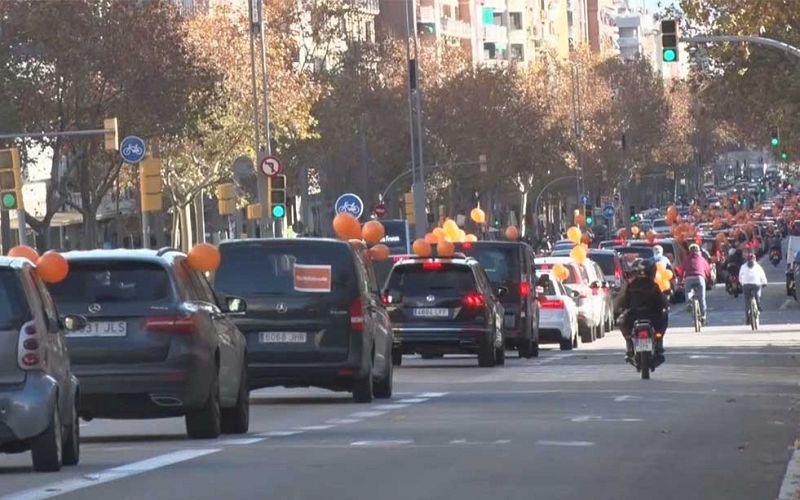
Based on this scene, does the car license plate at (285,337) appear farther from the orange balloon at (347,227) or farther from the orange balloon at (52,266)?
the orange balloon at (347,227)

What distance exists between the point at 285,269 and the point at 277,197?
103 ft

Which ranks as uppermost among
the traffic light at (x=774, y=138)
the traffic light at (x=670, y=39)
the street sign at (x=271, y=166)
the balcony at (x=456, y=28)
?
the balcony at (x=456, y=28)

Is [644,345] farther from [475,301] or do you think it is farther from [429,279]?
[429,279]

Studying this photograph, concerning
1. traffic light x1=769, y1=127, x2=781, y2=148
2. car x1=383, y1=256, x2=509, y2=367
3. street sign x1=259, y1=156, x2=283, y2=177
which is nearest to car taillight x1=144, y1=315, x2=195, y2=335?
car x1=383, y1=256, x2=509, y2=367

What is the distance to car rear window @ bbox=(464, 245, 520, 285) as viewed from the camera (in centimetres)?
3950

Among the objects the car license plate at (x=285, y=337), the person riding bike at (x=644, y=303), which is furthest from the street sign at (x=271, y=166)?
the car license plate at (x=285, y=337)

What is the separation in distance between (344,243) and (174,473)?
371 inches

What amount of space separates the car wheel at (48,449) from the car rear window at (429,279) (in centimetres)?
1913

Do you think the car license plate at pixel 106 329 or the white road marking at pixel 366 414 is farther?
the white road marking at pixel 366 414

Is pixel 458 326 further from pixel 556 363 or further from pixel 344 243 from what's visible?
pixel 344 243

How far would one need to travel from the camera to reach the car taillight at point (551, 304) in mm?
44031

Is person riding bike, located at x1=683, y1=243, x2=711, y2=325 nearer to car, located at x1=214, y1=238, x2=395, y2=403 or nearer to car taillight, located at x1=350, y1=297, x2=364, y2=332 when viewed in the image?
car, located at x1=214, y1=238, x2=395, y2=403

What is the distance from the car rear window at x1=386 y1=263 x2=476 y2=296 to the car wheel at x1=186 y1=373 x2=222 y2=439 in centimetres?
1545

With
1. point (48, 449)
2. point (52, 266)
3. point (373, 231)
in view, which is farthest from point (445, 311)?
point (48, 449)
